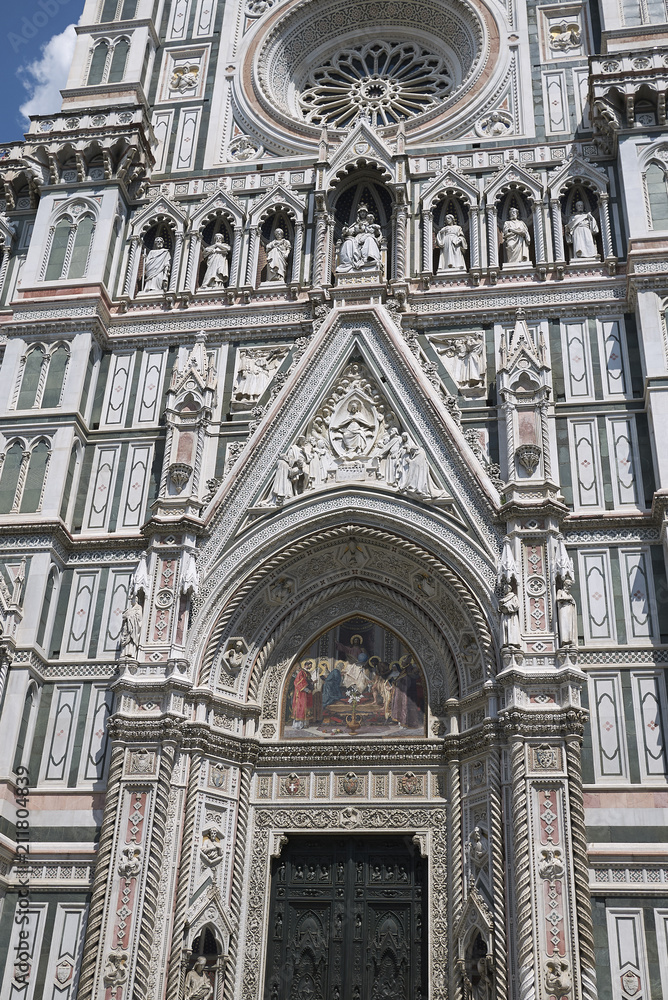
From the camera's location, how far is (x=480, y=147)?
1911 cm

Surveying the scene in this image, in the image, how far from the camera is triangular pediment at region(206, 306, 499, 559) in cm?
1575

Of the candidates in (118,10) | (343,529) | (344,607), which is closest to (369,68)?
(118,10)

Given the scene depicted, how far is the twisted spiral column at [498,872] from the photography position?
1270 cm

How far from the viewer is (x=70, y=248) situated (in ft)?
61.6

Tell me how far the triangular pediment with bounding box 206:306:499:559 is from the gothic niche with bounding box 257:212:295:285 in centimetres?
152

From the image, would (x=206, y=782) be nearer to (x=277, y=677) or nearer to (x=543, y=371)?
(x=277, y=677)

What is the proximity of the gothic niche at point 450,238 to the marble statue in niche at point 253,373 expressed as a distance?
278 centimetres

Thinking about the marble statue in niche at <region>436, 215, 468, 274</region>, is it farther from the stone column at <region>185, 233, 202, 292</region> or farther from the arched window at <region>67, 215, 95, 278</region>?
the arched window at <region>67, 215, 95, 278</region>

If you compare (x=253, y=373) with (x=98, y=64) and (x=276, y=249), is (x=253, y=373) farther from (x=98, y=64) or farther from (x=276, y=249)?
(x=98, y=64)

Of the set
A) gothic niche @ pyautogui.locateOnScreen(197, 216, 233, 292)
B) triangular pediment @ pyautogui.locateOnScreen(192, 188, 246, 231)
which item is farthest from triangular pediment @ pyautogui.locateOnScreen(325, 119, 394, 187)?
gothic niche @ pyautogui.locateOnScreen(197, 216, 233, 292)

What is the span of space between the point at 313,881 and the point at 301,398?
21.5 ft

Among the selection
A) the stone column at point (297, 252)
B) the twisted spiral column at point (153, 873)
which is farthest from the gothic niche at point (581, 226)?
the twisted spiral column at point (153, 873)

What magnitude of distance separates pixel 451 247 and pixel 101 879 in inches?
406

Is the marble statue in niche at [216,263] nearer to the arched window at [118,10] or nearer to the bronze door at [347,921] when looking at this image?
the arched window at [118,10]
